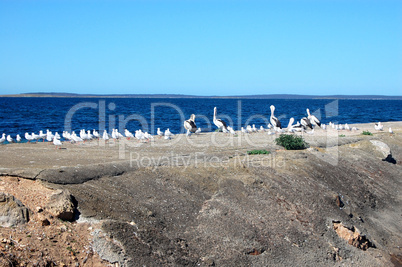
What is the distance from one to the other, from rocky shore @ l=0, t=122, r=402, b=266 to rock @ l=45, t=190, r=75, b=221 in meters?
0.02

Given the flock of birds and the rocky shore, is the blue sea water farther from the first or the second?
the rocky shore

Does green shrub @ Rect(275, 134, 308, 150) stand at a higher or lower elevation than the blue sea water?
higher

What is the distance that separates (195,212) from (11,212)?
3.92 meters

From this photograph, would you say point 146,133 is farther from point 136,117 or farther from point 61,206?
point 136,117

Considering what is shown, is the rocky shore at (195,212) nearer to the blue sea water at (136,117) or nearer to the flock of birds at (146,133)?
the flock of birds at (146,133)

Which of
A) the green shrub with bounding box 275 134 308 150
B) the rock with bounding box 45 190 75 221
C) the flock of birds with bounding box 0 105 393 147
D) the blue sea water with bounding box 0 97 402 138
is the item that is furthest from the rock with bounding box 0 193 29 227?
the blue sea water with bounding box 0 97 402 138

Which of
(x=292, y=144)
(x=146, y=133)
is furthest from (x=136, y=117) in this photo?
(x=292, y=144)

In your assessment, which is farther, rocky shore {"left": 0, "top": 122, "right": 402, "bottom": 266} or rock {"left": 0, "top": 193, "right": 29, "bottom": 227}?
rocky shore {"left": 0, "top": 122, "right": 402, "bottom": 266}

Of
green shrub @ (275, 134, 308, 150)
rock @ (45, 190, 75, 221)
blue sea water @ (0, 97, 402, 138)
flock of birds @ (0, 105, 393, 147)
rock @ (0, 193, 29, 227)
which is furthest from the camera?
blue sea water @ (0, 97, 402, 138)

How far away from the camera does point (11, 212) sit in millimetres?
7168

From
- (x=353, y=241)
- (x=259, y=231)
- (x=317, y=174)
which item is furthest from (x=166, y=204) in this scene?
(x=317, y=174)

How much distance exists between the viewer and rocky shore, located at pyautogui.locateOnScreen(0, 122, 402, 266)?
7.25m

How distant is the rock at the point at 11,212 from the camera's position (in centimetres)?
709

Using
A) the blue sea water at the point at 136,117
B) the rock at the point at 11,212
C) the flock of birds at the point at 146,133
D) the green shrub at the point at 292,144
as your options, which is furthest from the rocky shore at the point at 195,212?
the blue sea water at the point at 136,117
